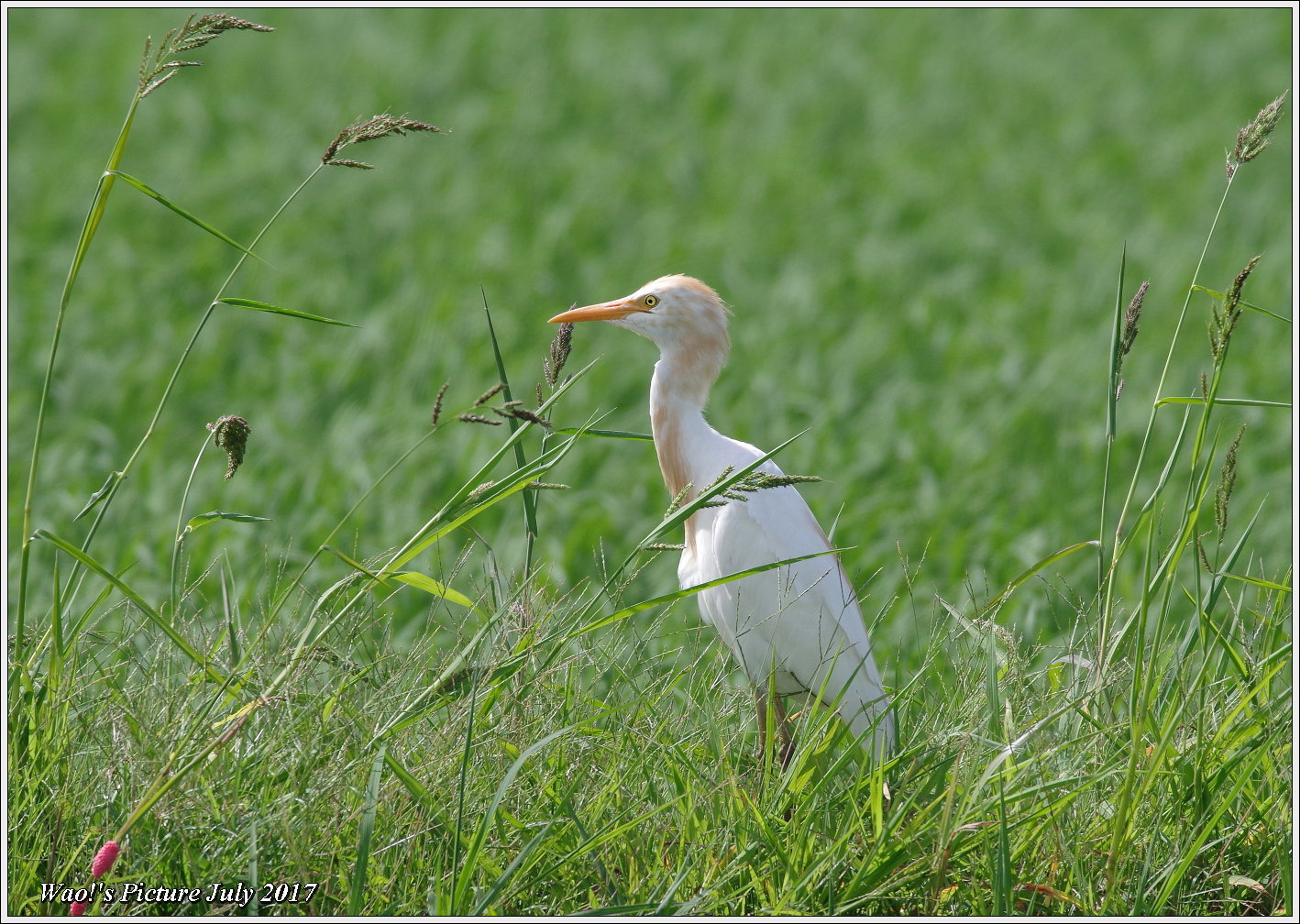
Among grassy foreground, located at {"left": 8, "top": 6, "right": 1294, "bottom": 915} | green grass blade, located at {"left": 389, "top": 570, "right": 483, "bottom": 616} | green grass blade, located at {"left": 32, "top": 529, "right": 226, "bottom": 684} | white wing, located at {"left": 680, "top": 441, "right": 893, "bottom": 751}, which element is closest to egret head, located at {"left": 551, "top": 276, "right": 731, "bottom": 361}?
white wing, located at {"left": 680, "top": 441, "right": 893, "bottom": 751}

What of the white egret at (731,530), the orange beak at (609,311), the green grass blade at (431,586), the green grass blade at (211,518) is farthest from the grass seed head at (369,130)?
the white egret at (731,530)

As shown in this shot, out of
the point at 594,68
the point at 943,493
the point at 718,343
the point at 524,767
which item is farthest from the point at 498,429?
the point at 594,68

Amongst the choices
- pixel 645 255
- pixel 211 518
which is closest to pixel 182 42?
pixel 211 518

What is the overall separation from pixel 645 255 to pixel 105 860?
7167mm

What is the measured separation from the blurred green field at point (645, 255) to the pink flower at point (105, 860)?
85 centimetres

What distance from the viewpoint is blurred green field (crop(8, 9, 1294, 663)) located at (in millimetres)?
5566

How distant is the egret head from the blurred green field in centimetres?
101

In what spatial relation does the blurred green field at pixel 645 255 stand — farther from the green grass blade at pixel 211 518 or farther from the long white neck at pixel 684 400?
the long white neck at pixel 684 400

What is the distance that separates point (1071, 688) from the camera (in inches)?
92.3

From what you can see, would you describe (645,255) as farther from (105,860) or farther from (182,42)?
(105,860)

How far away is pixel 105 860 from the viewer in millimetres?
1941

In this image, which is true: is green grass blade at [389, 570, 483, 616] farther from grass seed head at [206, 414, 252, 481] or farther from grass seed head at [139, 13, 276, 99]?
grass seed head at [139, 13, 276, 99]

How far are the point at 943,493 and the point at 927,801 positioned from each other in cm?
370

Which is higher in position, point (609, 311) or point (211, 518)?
point (609, 311)
